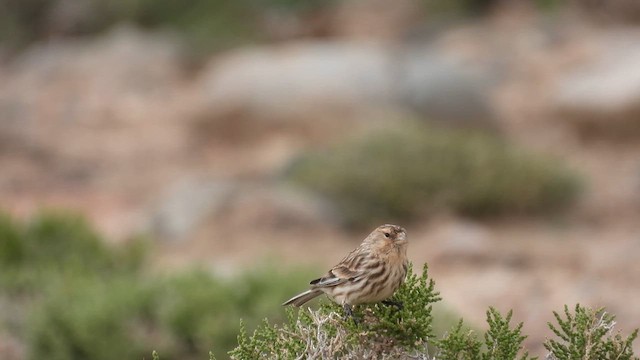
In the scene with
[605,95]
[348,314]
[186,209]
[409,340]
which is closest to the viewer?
[409,340]

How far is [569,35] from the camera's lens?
22172mm

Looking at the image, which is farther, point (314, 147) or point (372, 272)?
point (314, 147)

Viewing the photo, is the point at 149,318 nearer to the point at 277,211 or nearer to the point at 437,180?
the point at 277,211

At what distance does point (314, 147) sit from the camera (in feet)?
59.5

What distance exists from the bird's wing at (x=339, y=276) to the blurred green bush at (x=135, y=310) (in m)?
4.13

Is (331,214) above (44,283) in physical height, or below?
above

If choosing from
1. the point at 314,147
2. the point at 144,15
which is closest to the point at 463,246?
the point at 314,147

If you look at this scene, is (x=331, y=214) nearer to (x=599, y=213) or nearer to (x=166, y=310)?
(x=599, y=213)

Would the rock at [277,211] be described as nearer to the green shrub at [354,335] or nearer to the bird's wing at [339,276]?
the bird's wing at [339,276]

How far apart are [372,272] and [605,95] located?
14.4m

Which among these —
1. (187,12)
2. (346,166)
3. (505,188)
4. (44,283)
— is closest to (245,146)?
(346,166)

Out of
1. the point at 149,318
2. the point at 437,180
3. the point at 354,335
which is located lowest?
the point at 354,335

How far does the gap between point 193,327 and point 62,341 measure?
986mm

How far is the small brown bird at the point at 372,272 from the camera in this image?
179 inches
